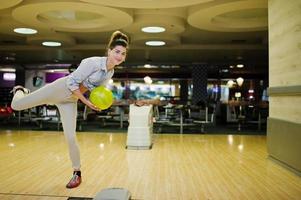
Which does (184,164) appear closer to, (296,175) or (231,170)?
(231,170)

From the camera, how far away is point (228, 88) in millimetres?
18625

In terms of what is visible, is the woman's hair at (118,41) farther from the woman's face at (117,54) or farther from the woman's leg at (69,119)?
the woman's leg at (69,119)

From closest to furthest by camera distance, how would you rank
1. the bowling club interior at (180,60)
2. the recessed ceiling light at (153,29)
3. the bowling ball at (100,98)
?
the bowling ball at (100,98) → the bowling club interior at (180,60) → the recessed ceiling light at (153,29)

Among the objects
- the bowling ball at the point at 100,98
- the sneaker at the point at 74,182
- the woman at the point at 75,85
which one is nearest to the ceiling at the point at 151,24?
the woman at the point at 75,85

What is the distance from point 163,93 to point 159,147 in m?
14.0

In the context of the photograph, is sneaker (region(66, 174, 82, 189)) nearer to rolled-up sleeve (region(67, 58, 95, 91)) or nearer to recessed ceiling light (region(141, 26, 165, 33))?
rolled-up sleeve (region(67, 58, 95, 91))

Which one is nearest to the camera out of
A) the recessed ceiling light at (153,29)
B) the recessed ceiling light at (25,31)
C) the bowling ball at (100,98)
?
the bowling ball at (100,98)

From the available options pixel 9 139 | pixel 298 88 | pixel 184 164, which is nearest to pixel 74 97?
pixel 184 164

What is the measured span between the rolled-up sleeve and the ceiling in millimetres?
3486

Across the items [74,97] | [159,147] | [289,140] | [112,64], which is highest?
[112,64]

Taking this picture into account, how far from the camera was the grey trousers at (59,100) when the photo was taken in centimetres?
303

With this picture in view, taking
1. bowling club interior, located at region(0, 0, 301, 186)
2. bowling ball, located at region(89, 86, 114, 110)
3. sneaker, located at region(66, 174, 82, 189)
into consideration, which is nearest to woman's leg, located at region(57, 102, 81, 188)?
sneaker, located at region(66, 174, 82, 189)

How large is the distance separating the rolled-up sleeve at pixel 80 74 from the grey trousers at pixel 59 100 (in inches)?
5.0

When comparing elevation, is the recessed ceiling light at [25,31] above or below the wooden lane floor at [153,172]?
above
